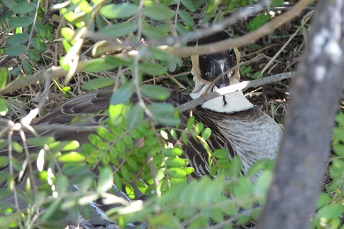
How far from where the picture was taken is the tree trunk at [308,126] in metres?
1.08

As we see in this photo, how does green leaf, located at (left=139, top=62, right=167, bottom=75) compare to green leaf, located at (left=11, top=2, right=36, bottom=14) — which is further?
green leaf, located at (left=11, top=2, right=36, bottom=14)

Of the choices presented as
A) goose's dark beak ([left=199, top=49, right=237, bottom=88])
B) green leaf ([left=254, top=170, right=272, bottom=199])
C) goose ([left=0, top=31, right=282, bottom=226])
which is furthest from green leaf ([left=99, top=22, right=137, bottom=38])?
goose's dark beak ([left=199, top=49, right=237, bottom=88])

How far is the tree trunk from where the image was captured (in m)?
1.08

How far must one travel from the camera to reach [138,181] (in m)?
2.33

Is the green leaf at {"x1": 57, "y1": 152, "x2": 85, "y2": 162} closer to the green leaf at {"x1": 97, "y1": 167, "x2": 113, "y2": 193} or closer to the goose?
the green leaf at {"x1": 97, "y1": 167, "x2": 113, "y2": 193}

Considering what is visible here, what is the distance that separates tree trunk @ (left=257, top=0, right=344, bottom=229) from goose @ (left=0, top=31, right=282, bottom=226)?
6.03 ft

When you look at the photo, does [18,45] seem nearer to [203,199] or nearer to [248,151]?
[248,151]

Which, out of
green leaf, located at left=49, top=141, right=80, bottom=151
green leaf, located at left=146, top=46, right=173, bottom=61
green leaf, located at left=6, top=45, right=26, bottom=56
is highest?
green leaf, located at left=146, top=46, right=173, bottom=61

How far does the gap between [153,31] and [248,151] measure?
5.24ft

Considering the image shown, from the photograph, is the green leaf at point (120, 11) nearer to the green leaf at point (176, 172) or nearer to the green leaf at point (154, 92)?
the green leaf at point (154, 92)

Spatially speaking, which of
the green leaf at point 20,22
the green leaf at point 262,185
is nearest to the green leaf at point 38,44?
the green leaf at point 20,22

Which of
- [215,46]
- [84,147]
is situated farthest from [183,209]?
[84,147]

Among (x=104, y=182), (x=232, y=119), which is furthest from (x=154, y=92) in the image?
(x=232, y=119)

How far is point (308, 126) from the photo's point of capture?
1081mm
